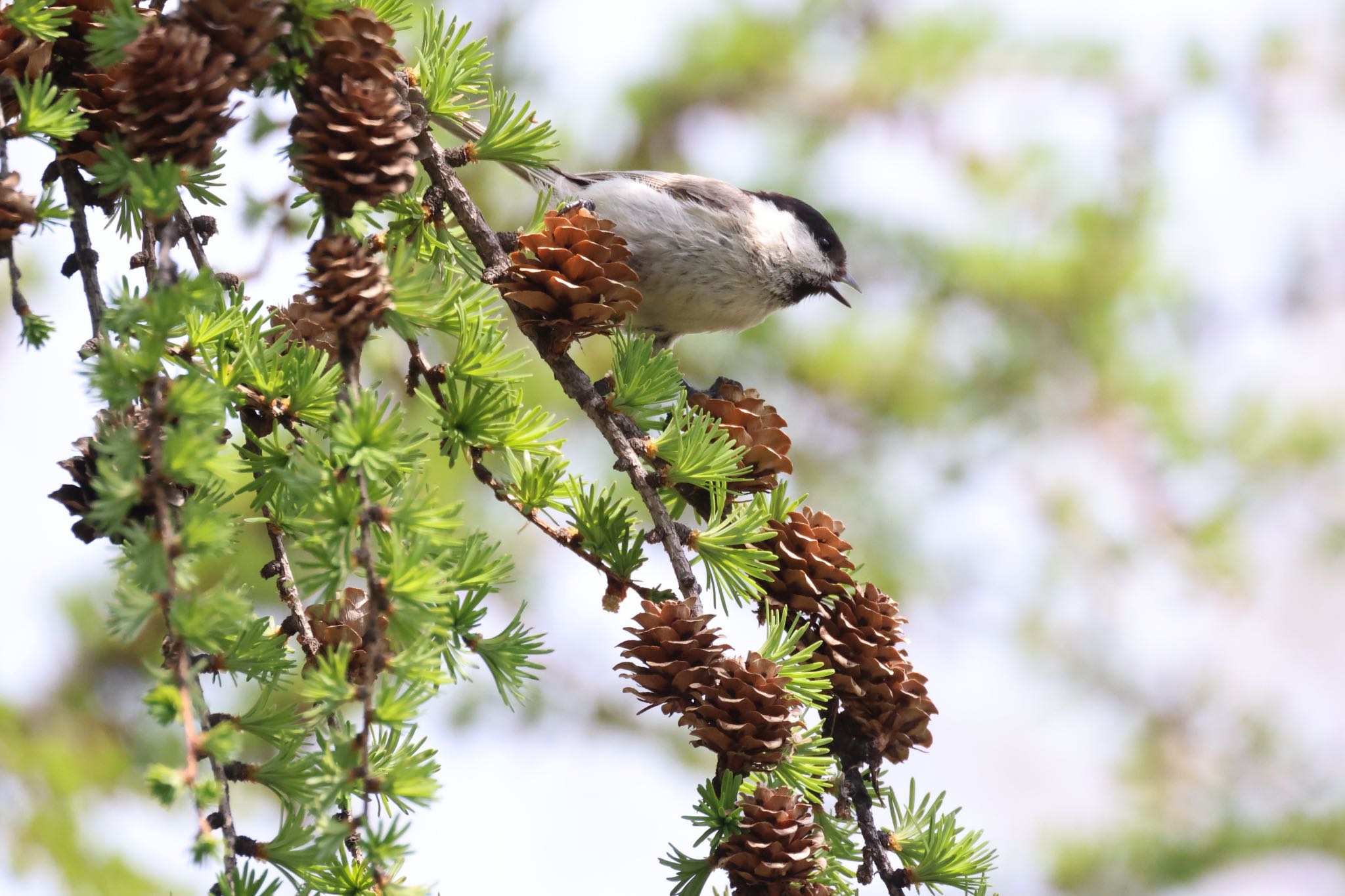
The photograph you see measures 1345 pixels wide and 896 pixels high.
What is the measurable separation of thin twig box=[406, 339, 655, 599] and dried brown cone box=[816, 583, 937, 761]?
15 centimetres

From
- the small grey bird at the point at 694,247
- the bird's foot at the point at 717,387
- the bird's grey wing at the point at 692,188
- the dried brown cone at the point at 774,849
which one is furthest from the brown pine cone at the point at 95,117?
the bird's grey wing at the point at 692,188

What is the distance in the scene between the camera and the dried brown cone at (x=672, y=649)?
0.70 m

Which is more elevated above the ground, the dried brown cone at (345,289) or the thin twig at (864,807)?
the dried brown cone at (345,289)

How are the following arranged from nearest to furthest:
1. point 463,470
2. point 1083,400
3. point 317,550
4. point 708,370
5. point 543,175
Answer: point 317,550, point 543,175, point 463,470, point 708,370, point 1083,400

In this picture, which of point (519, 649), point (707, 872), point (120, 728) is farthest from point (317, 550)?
point (120, 728)

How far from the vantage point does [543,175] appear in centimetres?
163

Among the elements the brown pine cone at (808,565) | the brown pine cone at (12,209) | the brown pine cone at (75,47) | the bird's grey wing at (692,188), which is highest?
the bird's grey wing at (692,188)

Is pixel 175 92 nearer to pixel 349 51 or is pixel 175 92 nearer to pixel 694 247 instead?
pixel 349 51

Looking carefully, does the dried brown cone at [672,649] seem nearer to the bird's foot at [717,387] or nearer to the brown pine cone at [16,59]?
the bird's foot at [717,387]

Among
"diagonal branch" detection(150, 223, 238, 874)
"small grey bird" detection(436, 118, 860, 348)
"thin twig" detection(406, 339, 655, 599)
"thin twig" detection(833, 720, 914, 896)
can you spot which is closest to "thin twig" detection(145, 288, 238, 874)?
"diagonal branch" detection(150, 223, 238, 874)

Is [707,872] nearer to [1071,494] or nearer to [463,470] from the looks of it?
[463,470]

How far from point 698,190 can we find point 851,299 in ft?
6.99

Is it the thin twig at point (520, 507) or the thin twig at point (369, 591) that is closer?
the thin twig at point (369, 591)

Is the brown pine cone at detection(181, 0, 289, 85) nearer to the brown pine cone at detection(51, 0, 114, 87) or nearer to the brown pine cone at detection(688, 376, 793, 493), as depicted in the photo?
the brown pine cone at detection(51, 0, 114, 87)
